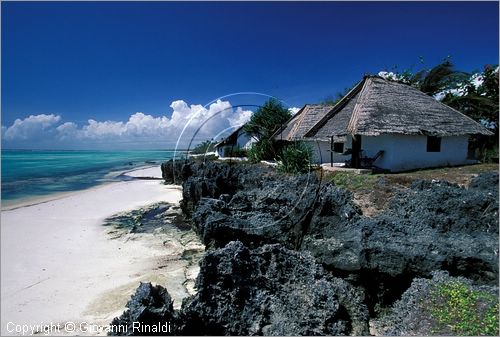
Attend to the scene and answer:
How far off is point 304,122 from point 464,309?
17439 mm

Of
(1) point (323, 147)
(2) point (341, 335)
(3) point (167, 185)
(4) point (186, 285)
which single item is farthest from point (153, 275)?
(3) point (167, 185)

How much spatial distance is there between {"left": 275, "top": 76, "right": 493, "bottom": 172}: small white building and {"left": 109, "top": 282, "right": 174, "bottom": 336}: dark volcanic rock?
431 inches

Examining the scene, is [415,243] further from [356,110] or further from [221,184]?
[356,110]

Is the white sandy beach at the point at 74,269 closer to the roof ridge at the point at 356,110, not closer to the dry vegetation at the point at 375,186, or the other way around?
the dry vegetation at the point at 375,186

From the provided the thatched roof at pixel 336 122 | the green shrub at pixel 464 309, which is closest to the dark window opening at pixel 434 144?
the thatched roof at pixel 336 122

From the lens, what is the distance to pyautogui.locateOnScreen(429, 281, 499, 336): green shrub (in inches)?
131

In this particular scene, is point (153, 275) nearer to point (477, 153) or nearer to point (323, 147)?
point (323, 147)

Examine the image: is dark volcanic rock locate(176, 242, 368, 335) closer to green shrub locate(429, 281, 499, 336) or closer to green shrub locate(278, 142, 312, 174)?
green shrub locate(429, 281, 499, 336)

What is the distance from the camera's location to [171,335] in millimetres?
3895

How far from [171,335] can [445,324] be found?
3276mm

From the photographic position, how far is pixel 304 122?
20312 mm

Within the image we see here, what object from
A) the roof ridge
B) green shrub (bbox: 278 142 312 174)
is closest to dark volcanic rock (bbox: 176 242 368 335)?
green shrub (bbox: 278 142 312 174)

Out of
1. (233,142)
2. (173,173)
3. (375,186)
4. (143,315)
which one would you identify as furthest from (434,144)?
(233,142)

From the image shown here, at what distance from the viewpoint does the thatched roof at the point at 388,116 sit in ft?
43.7
